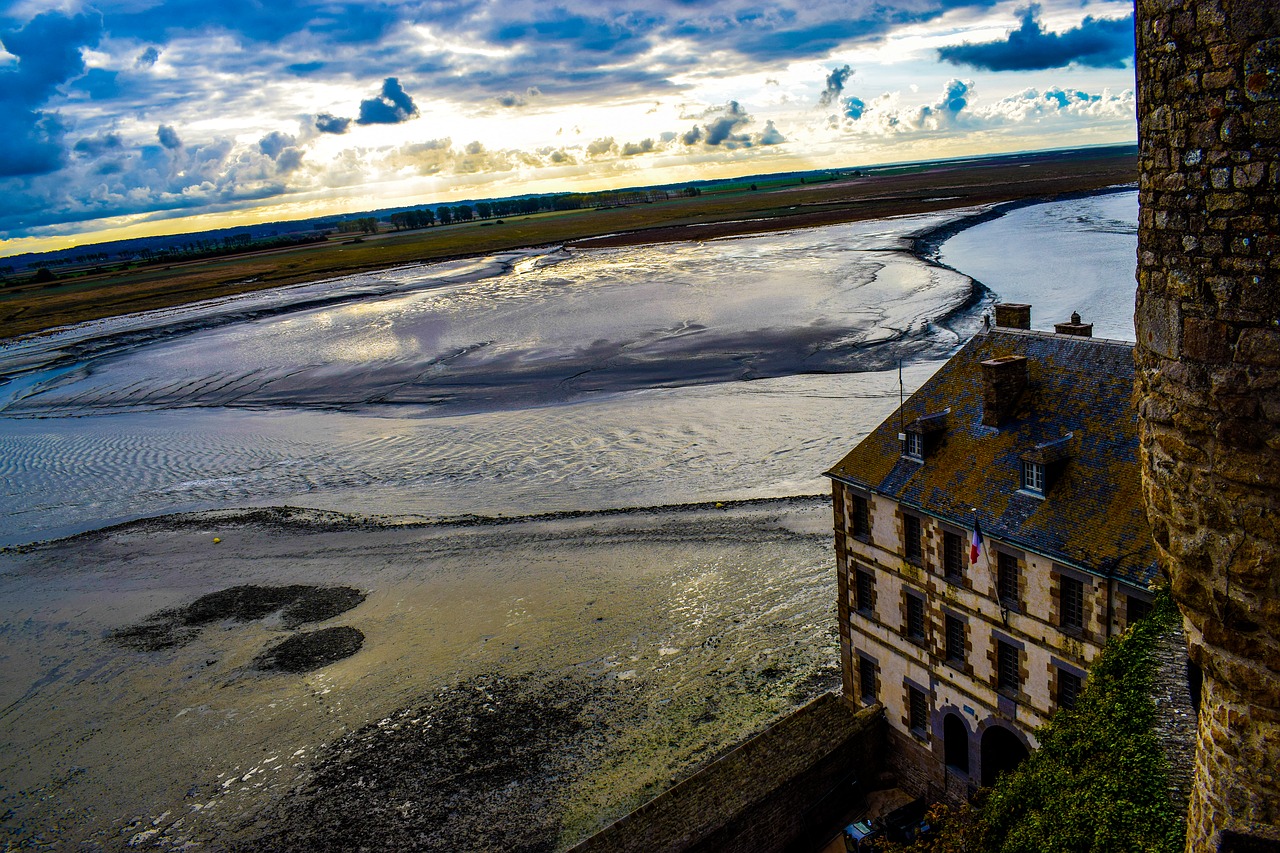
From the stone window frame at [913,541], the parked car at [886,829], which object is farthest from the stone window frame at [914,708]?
the stone window frame at [913,541]

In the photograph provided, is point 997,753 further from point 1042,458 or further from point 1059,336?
point 1059,336

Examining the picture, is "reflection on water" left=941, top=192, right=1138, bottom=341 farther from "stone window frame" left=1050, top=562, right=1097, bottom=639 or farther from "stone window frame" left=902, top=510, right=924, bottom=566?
"stone window frame" left=1050, top=562, right=1097, bottom=639

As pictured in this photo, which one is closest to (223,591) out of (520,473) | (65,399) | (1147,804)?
(520,473)

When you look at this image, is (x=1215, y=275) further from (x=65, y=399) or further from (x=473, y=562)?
(x=65, y=399)

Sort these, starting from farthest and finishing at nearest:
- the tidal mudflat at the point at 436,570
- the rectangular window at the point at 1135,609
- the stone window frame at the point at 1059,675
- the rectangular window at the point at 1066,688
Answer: the tidal mudflat at the point at 436,570, the rectangular window at the point at 1066,688, the stone window frame at the point at 1059,675, the rectangular window at the point at 1135,609

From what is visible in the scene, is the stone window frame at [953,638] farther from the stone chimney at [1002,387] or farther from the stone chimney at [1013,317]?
the stone chimney at [1013,317]

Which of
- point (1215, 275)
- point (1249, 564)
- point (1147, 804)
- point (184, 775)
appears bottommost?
point (184, 775)

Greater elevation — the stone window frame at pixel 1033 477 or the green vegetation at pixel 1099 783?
the stone window frame at pixel 1033 477
